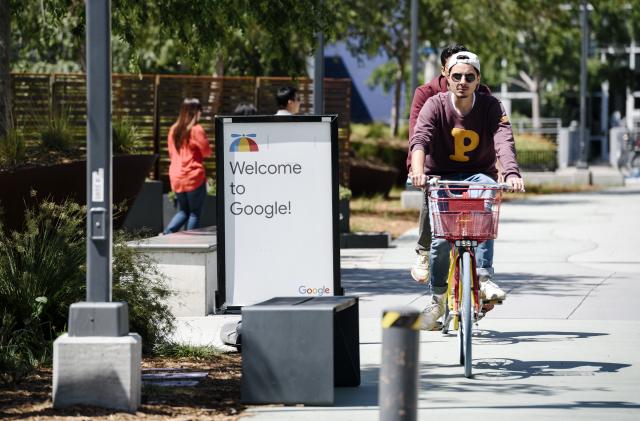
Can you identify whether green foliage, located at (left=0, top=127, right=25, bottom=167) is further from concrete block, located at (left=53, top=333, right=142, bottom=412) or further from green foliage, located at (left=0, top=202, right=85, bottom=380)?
concrete block, located at (left=53, top=333, right=142, bottom=412)

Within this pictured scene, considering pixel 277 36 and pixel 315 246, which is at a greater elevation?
pixel 277 36

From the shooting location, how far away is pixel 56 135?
13.6 meters

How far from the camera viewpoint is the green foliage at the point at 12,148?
39.9ft

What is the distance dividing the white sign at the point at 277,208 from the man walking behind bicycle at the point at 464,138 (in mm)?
619

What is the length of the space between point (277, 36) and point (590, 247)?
5301 mm

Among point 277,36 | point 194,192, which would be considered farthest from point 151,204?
point 277,36

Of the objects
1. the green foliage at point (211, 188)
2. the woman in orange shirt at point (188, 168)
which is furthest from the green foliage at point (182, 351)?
the green foliage at point (211, 188)

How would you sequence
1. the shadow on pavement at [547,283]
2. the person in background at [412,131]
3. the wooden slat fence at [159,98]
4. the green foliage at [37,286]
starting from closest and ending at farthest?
the green foliage at [37,286] → the person in background at [412,131] → the shadow on pavement at [547,283] → the wooden slat fence at [159,98]

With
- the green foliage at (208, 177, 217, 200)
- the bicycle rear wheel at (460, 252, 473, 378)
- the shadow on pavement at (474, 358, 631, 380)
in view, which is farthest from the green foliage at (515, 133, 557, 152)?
the bicycle rear wheel at (460, 252, 473, 378)

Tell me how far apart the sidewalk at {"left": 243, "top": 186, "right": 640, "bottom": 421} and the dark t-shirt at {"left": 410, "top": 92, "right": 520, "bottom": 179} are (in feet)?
3.87

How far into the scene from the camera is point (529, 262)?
51.9ft

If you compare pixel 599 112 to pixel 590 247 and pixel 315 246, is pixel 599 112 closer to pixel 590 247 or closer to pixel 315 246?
pixel 590 247

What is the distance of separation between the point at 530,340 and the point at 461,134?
1.62 metres

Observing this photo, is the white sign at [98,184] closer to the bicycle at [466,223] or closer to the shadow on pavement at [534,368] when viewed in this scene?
the bicycle at [466,223]
